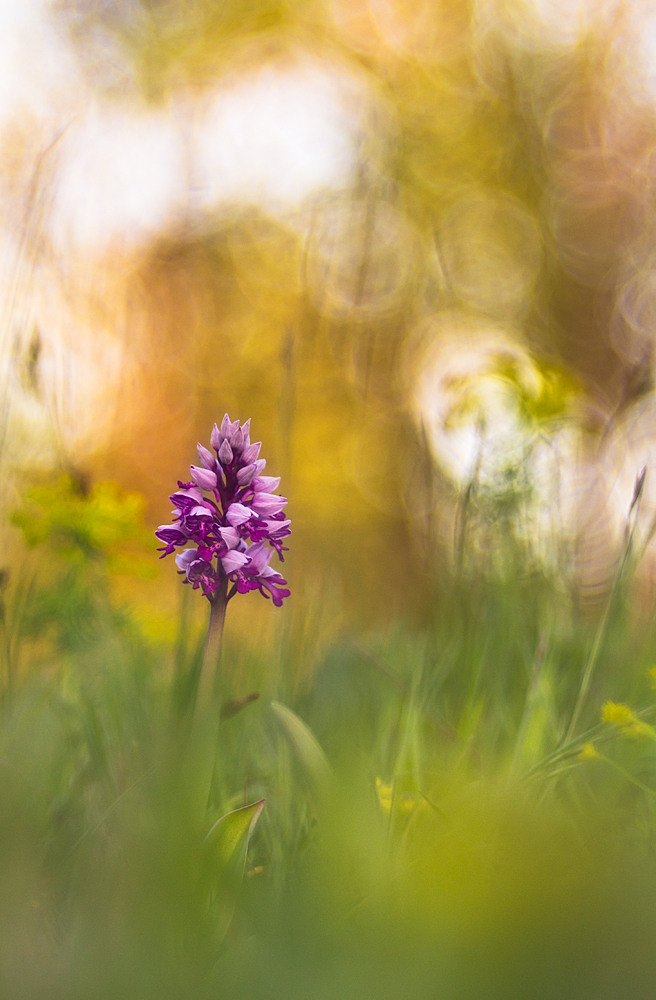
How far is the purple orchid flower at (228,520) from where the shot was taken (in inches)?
43.1

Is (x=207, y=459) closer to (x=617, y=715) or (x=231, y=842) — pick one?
(x=231, y=842)

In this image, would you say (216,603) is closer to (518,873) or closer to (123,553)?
(518,873)

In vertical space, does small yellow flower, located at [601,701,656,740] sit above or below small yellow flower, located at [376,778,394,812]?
above

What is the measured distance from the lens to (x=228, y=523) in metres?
1.10

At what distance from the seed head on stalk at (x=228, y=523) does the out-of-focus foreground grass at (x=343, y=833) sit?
0.31 feet

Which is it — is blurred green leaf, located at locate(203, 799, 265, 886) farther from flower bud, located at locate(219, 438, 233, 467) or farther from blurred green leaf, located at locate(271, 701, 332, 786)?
flower bud, located at locate(219, 438, 233, 467)

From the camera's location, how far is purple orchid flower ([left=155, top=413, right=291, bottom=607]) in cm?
109

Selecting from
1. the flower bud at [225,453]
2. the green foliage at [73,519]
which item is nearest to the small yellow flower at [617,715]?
the flower bud at [225,453]

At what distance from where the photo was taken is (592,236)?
12.1 m

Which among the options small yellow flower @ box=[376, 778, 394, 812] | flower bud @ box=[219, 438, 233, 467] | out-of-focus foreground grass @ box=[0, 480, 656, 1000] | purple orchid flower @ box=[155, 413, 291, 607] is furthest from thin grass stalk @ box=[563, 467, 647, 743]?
flower bud @ box=[219, 438, 233, 467]

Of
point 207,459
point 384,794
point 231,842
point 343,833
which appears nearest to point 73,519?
point 207,459

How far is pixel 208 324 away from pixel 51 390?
13038mm

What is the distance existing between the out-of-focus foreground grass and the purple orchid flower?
0.33ft

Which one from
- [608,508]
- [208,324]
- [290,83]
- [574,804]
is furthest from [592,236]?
[574,804]
